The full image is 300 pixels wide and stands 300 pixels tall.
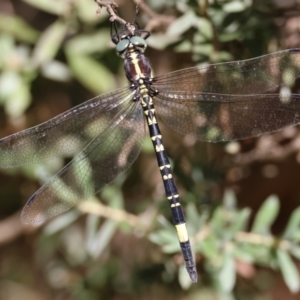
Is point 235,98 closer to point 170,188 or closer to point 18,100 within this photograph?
point 170,188

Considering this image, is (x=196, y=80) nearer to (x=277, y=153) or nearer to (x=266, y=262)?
(x=277, y=153)

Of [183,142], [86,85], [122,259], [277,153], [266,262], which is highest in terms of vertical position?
[86,85]

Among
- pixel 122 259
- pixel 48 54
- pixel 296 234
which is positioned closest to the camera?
pixel 296 234

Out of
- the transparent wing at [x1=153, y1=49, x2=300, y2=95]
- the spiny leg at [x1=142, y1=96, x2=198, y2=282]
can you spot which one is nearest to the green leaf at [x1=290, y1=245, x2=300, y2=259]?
the spiny leg at [x1=142, y1=96, x2=198, y2=282]

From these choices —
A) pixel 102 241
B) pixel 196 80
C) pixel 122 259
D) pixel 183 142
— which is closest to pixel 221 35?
pixel 196 80

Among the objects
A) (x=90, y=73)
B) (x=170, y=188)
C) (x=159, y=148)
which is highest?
(x=90, y=73)

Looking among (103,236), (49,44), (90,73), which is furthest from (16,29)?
(103,236)

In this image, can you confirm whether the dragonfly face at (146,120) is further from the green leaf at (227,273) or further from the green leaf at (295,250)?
the green leaf at (295,250)
